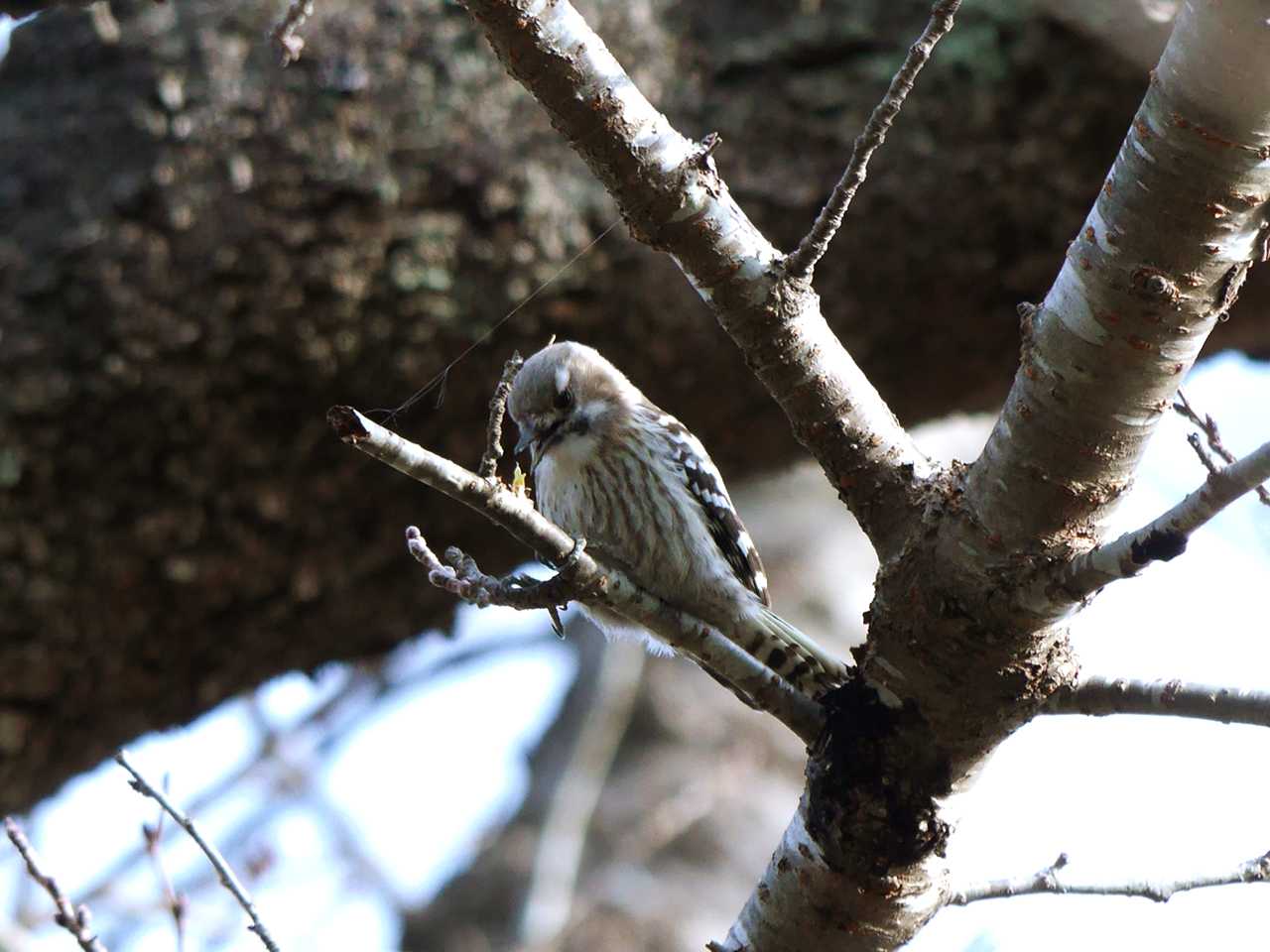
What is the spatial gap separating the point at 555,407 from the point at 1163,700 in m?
2.18

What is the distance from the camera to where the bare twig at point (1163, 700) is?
5.97ft

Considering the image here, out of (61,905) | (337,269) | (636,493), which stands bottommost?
(61,905)

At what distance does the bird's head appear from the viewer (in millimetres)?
3799

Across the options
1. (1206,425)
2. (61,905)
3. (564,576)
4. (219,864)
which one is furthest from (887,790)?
(61,905)

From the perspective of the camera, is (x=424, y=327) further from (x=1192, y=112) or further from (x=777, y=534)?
(x=777, y=534)

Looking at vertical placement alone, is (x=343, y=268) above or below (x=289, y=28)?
above

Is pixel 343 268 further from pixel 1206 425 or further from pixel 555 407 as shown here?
pixel 1206 425

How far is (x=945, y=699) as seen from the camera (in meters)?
2.13

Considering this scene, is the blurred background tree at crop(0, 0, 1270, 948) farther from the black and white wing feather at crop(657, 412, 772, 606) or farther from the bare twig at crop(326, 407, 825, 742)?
the bare twig at crop(326, 407, 825, 742)

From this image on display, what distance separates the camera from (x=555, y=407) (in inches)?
151

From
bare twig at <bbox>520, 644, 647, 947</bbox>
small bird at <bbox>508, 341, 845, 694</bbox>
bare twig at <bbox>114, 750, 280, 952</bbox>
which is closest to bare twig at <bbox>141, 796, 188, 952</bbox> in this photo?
bare twig at <bbox>114, 750, 280, 952</bbox>

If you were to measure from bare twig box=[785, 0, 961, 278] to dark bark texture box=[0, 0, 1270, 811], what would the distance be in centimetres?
210

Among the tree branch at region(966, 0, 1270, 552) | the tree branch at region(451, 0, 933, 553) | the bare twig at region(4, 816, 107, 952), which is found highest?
the tree branch at region(451, 0, 933, 553)

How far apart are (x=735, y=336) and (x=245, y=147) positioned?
7.15 ft
